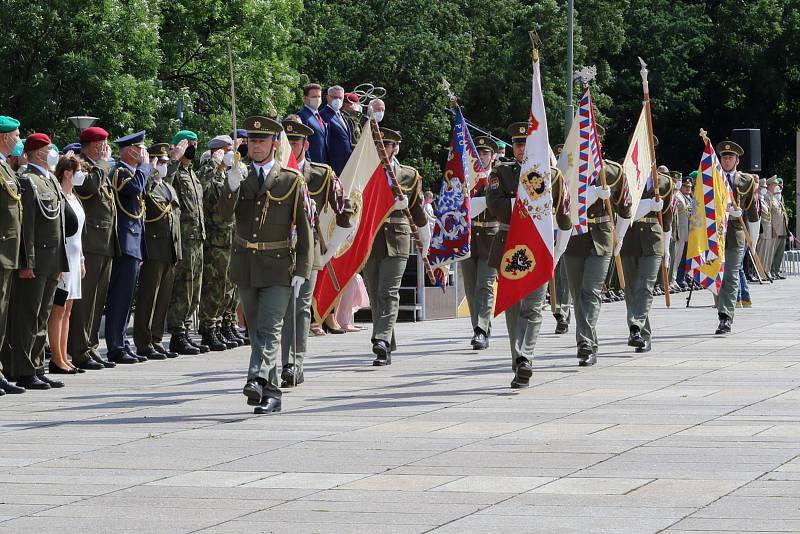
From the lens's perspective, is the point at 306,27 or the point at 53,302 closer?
the point at 53,302

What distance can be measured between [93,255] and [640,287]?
5.50 m

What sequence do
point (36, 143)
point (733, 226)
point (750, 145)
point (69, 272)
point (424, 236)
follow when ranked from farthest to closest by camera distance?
point (750, 145)
point (733, 226)
point (424, 236)
point (69, 272)
point (36, 143)

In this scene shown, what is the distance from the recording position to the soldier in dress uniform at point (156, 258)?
15914 mm

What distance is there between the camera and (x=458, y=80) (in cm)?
5597

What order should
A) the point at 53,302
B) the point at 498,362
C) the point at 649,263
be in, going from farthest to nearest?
the point at 649,263, the point at 498,362, the point at 53,302

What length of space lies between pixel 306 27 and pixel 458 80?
5.59m

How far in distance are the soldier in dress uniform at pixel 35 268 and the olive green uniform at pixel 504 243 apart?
3658 millimetres

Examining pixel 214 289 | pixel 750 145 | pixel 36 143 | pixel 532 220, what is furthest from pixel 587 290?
pixel 750 145

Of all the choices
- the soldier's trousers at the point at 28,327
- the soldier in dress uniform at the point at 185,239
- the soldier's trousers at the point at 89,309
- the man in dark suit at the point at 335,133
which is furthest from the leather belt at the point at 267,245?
the man in dark suit at the point at 335,133

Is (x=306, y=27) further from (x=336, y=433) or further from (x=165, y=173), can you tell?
(x=336, y=433)

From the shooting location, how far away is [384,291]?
1517cm

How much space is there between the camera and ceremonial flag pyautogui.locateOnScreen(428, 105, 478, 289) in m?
17.5

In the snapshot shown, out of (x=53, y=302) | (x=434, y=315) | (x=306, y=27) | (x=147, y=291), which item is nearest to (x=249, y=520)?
(x=53, y=302)

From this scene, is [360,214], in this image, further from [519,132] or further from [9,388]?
[9,388]
